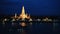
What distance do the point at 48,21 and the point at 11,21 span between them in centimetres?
999

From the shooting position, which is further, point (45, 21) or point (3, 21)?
point (45, 21)

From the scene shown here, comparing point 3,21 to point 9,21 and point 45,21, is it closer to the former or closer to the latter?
point 9,21

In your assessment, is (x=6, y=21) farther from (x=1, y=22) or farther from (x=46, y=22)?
(x=46, y=22)

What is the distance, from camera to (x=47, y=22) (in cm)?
6322

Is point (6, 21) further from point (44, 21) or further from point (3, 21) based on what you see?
point (44, 21)

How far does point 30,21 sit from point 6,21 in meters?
6.30

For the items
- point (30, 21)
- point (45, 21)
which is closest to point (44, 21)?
point (45, 21)

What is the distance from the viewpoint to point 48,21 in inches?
2461

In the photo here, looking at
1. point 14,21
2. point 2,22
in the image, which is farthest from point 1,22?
point 14,21

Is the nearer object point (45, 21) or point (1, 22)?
point (1, 22)

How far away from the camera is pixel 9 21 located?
60.4 metres

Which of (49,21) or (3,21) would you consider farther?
(49,21)

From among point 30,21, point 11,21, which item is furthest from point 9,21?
point 30,21

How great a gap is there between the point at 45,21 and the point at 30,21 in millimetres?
4884
